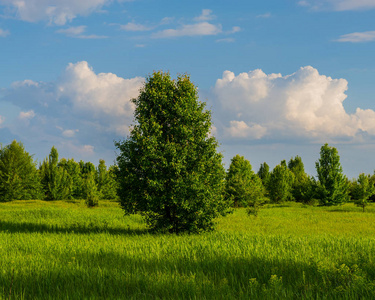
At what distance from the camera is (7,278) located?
905cm

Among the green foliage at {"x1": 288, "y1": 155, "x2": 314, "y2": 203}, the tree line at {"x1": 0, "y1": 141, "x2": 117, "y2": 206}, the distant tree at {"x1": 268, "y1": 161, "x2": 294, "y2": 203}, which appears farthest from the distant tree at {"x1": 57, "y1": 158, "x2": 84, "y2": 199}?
the green foliage at {"x1": 288, "y1": 155, "x2": 314, "y2": 203}

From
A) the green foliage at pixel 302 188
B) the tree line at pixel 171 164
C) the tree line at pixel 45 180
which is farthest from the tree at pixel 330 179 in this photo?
the tree line at pixel 171 164

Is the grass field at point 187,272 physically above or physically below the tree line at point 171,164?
below

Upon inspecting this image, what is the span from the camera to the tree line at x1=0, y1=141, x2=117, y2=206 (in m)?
62.3

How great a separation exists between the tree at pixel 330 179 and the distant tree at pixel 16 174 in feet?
182

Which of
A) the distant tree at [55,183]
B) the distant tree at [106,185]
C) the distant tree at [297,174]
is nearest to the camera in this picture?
the distant tree at [55,183]

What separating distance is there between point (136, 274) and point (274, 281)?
3.65m

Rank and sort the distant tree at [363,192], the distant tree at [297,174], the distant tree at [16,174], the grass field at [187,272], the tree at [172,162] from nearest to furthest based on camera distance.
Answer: the grass field at [187,272] → the tree at [172,162] → the distant tree at [363,192] → the distant tree at [16,174] → the distant tree at [297,174]

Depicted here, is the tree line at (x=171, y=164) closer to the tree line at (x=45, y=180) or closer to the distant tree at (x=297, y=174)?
the tree line at (x=45, y=180)

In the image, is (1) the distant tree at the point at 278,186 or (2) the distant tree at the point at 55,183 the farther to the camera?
(2) the distant tree at the point at 55,183

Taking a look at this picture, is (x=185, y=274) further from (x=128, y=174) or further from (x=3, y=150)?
(x=3, y=150)

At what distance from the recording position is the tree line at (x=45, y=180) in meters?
62.3

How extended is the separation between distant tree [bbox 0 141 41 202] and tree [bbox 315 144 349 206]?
55.6 m

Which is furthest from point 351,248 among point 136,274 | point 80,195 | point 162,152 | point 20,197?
point 80,195
